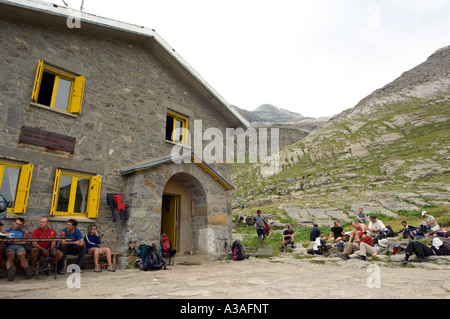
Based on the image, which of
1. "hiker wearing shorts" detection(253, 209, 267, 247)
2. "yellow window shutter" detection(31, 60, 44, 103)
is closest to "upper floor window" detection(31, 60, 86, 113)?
"yellow window shutter" detection(31, 60, 44, 103)

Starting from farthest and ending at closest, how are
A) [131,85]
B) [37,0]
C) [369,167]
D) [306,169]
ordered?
1. [306,169]
2. [369,167]
3. [131,85]
4. [37,0]

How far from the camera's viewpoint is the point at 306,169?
31562mm

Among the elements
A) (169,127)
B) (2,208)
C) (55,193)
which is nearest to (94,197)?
(55,193)

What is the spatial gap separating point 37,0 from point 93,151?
3996 mm

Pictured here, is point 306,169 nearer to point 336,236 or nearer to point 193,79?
point 336,236

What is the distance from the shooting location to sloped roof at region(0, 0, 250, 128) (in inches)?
255

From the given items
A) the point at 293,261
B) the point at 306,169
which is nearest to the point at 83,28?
the point at 293,261

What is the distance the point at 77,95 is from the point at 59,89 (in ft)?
1.67

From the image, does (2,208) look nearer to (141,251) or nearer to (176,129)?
(141,251)

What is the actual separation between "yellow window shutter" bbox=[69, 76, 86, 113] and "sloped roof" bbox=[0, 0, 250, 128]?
1.65 meters

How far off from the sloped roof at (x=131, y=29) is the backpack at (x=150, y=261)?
21.4 feet

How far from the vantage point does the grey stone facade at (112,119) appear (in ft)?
20.9

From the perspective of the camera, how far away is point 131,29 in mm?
8531

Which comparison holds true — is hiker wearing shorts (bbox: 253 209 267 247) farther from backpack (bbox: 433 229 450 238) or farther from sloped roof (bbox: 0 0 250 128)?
→ backpack (bbox: 433 229 450 238)
